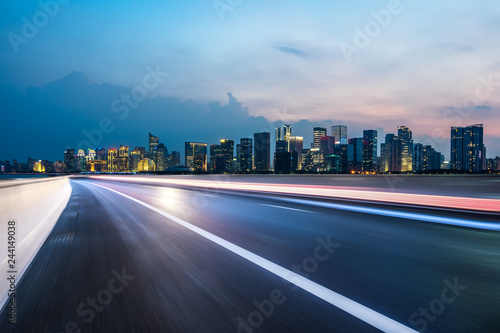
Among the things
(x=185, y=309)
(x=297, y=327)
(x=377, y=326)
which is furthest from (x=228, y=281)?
(x=377, y=326)

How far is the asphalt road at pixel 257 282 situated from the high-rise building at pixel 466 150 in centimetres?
16082

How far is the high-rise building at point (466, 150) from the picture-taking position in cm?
14175

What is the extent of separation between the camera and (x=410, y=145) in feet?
506

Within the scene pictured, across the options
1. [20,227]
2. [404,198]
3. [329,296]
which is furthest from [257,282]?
[404,198]

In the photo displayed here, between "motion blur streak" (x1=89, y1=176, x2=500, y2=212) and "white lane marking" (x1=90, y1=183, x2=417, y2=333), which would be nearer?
"white lane marking" (x1=90, y1=183, x2=417, y2=333)

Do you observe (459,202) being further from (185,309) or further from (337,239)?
(185,309)

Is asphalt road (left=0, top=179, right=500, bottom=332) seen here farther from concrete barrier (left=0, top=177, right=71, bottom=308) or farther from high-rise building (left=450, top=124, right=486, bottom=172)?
high-rise building (left=450, top=124, right=486, bottom=172)

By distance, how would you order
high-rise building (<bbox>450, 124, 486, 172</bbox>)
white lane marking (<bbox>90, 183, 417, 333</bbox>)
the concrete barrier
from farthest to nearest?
high-rise building (<bbox>450, 124, 486, 172</bbox>)
the concrete barrier
white lane marking (<bbox>90, 183, 417, 333</bbox>)

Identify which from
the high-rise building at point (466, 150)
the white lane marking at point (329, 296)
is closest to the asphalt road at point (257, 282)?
the white lane marking at point (329, 296)

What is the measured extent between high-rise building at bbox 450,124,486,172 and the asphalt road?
528 feet

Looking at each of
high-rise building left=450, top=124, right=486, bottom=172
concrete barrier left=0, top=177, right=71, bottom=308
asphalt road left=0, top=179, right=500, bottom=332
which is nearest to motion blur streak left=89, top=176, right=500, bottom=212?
asphalt road left=0, top=179, right=500, bottom=332

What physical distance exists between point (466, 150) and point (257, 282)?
17526cm

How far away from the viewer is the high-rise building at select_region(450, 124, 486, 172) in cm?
14175

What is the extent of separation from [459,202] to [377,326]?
11612 mm
